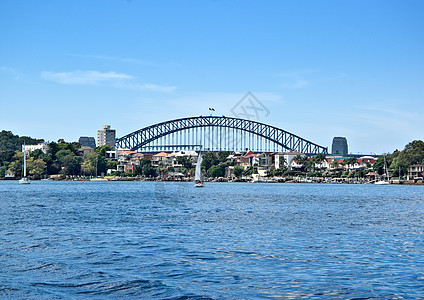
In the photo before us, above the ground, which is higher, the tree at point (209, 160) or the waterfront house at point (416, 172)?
the tree at point (209, 160)

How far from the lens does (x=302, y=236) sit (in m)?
21.9

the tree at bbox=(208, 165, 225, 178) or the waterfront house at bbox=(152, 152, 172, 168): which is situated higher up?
the waterfront house at bbox=(152, 152, 172, 168)

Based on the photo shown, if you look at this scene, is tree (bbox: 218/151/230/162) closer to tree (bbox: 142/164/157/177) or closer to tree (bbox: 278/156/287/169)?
tree (bbox: 278/156/287/169)

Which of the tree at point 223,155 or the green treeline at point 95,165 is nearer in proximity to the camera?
the green treeline at point 95,165

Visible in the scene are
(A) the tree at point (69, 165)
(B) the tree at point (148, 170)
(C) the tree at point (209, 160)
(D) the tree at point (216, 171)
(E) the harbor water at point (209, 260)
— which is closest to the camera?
(E) the harbor water at point (209, 260)

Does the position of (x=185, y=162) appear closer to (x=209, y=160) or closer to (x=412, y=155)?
(x=209, y=160)

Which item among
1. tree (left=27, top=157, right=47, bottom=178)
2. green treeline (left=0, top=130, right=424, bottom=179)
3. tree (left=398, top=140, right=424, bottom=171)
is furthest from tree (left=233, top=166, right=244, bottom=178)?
tree (left=27, top=157, right=47, bottom=178)

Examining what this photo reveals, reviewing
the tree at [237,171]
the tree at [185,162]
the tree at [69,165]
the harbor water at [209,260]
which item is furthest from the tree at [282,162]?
the harbor water at [209,260]

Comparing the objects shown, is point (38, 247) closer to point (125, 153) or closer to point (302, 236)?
point (302, 236)

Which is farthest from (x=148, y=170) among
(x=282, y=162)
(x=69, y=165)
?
(x=282, y=162)

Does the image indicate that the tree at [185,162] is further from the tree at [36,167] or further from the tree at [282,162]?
the tree at [36,167]

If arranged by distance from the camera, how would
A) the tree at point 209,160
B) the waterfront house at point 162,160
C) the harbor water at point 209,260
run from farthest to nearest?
the waterfront house at point 162,160 < the tree at point 209,160 < the harbor water at point 209,260

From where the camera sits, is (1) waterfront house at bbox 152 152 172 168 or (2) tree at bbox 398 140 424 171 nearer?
(2) tree at bbox 398 140 424 171

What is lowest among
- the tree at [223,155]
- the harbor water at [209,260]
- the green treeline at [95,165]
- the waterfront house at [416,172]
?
the harbor water at [209,260]
